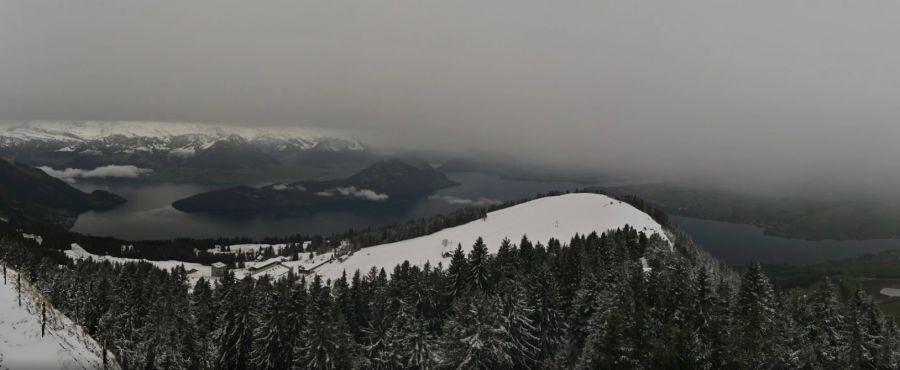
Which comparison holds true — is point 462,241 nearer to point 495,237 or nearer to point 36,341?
point 495,237

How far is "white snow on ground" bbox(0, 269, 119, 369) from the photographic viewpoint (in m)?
22.2

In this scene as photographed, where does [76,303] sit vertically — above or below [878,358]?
below

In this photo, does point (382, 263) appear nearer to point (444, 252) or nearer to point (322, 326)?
point (444, 252)

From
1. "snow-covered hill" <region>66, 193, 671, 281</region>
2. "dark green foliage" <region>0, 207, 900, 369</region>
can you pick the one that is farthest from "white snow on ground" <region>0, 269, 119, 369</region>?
"snow-covered hill" <region>66, 193, 671, 281</region>

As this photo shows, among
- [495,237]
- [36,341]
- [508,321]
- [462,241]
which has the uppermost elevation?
[36,341]

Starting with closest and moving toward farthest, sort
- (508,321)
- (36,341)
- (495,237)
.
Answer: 1. (36,341)
2. (508,321)
3. (495,237)

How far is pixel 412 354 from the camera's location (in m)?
44.7

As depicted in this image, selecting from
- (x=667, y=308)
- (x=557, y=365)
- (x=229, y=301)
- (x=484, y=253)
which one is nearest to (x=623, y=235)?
(x=484, y=253)

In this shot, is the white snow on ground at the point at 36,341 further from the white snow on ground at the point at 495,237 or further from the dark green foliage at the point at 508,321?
the white snow on ground at the point at 495,237

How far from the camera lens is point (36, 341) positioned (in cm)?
2395

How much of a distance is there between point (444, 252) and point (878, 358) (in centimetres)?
13359

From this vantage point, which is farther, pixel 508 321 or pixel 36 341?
pixel 508 321

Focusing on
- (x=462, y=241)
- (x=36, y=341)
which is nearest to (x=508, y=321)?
(x=36, y=341)

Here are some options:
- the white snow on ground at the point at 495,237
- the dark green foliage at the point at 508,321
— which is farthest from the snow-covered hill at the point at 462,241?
the dark green foliage at the point at 508,321
